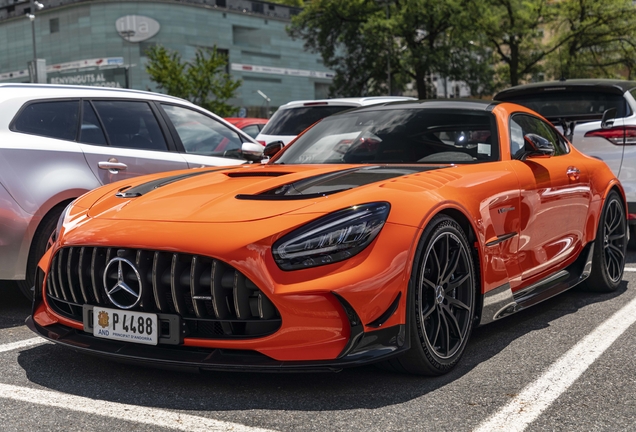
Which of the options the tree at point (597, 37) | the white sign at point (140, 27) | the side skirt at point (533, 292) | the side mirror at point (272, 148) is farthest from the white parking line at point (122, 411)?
the white sign at point (140, 27)

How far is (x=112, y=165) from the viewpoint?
6.13m

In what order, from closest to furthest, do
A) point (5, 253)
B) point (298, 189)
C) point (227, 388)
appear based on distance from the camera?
point (227, 388) → point (298, 189) → point (5, 253)

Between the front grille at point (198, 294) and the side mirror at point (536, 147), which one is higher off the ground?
the side mirror at point (536, 147)

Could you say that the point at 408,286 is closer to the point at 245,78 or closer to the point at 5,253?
the point at 5,253

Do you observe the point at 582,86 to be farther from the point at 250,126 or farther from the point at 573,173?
the point at 250,126

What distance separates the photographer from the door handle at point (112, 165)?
19.9ft

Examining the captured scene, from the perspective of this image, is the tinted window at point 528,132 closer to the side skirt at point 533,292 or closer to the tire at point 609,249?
the tire at point 609,249

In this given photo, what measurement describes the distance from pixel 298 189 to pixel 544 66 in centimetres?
4484

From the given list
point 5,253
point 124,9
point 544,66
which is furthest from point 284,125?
point 124,9

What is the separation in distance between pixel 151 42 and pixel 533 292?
71079mm

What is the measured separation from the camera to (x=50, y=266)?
3.97 metres

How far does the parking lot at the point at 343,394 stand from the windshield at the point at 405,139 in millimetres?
1127

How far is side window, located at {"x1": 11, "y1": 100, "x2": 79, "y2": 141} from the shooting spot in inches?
224

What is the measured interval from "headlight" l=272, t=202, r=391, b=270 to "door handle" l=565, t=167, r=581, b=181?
234 cm
